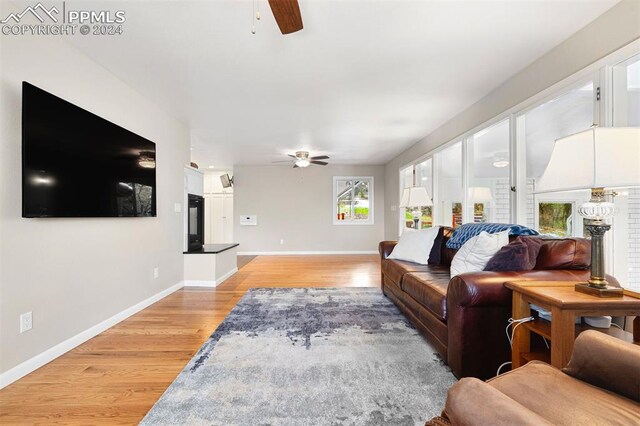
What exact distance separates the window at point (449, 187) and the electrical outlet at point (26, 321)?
5112 millimetres

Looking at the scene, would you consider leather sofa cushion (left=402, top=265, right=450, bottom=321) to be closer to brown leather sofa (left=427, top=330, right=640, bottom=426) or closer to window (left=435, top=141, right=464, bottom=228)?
brown leather sofa (left=427, top=330, right=640, bottom=426)

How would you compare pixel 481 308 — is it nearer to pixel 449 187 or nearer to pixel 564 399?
pixel 564 399

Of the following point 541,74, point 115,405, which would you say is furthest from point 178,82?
point 541,74

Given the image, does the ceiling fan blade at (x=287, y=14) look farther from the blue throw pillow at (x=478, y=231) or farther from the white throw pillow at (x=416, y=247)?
A: the white throw pillow at (x=416, y=247)

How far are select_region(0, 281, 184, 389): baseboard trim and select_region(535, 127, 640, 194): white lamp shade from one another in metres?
3.39

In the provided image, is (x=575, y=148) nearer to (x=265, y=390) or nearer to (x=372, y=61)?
(x=372, y=61)

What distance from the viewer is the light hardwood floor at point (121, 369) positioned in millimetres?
1569

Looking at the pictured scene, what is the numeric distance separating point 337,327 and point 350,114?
2764 millimetres

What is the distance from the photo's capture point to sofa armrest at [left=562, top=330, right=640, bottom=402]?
2.92ft

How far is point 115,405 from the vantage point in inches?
63.6

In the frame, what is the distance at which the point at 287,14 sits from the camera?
1583 millimetres

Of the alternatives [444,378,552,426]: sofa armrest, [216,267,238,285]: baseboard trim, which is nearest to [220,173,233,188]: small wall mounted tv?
[216,267,238,285]: baseboard trim

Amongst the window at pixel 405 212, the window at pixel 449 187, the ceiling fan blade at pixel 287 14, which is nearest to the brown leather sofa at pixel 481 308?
the ceiling fan blade at pixel 287 14

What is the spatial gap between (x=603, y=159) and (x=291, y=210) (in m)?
7.00
